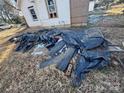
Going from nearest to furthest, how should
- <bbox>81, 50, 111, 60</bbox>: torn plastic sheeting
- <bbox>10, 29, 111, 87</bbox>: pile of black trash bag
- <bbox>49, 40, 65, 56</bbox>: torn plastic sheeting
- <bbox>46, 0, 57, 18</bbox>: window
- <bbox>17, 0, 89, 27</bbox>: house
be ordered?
<bbox>10, 29, 111, 87</bbox>: pile of black trash bag → <bbox>81, 50, 111, 60</bbox>: torn plastic sheeting → <bbox>49, 40, 65, 56</bbox>: torn plastic sheeting → <bbox>17, 0, 89, 27</bbox>: house → <bbox>46, 0, 57, 18</bbox>: window

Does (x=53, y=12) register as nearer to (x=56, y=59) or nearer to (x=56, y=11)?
(x=56, y=11)

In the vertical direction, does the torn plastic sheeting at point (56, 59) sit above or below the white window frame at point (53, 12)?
below

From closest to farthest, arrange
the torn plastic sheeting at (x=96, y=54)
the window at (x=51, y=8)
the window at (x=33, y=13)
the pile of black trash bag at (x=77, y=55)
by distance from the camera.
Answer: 1. the pile of black trash bag at (x=77, y=55)
2. the torn plastic sheeting at (x=96, y=54)
3. the window at (x=51, y=8)
4. the window at (x=33, y=13)

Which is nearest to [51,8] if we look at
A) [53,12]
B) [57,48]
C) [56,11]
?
[53,12]

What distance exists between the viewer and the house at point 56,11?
1092 centimetres

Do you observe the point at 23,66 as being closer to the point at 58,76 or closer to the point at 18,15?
the point at 58,76

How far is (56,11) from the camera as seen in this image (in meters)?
11.6

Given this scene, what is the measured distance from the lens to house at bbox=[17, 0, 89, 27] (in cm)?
1092

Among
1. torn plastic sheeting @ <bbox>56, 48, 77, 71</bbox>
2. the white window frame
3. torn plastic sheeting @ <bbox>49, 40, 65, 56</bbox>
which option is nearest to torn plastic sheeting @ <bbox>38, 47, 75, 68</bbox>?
torn plastic sheeting @ <bbox>56, 48, 77, 71</bbox>

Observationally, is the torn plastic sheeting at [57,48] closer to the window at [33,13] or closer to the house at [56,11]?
the house at [56,11]

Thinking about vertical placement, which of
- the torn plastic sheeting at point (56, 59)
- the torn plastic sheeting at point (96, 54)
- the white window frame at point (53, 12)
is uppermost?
the white window frame at point (53, 12)

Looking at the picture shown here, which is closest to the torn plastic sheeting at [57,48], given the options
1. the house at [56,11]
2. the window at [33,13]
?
the house at [56,11]

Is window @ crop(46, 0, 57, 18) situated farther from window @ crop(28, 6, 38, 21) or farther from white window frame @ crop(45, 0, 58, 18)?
window @ crop(28, 6, 38, 21)

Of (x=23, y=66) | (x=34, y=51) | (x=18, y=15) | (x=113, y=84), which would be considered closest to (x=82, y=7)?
(x=34, y=51)
